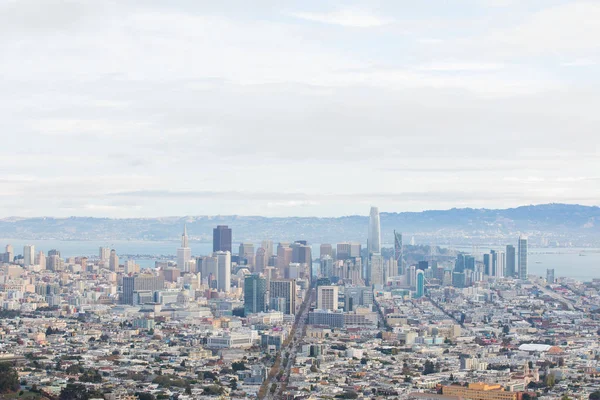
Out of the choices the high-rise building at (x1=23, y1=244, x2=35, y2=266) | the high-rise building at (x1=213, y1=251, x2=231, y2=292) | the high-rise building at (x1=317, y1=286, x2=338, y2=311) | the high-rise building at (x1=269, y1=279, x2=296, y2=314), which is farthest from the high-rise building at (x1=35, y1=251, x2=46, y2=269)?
the high-rise building at (x1=317, y1=286, x2=338, y2=311)

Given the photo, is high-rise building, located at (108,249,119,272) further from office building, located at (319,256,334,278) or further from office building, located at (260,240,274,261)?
office building, located at (319,256,334,278)

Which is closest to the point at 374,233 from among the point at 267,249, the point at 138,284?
the point at 267,249

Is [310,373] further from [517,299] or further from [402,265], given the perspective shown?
[402,265]

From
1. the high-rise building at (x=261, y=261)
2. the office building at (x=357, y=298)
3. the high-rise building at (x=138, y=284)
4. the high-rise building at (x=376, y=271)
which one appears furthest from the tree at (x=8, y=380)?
the high-rise building at (x=261, y=261)

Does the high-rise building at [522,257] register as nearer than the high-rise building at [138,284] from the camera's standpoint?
No

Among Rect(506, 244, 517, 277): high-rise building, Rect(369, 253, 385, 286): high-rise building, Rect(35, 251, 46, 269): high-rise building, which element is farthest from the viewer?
Rect(506, 244, 517, 277): high-rise building

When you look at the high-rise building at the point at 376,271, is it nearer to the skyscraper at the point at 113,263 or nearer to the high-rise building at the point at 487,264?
the high-rise building at the point at 487,264

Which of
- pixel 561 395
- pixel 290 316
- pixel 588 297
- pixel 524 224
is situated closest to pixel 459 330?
pixel 290 316
